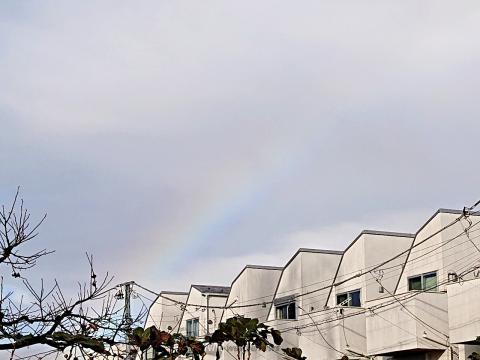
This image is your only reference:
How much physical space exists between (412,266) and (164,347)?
69.9ft

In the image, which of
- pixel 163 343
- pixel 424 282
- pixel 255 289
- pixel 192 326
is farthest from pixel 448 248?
pixel 163 343

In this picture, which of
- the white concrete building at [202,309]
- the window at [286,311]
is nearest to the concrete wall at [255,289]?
the window at [286,311]

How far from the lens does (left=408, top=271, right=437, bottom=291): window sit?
96.2ft

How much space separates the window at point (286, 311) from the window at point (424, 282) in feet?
28.3

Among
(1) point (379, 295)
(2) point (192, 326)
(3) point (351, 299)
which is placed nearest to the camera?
(1) point (379, 295)

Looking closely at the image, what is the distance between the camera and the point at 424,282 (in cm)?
2983

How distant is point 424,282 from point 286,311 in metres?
9.93

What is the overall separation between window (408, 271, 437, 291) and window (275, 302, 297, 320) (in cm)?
861

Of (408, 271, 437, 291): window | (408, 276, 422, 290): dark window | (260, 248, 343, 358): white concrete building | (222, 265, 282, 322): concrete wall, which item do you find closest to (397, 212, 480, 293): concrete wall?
(408, 271, 437, 291): window

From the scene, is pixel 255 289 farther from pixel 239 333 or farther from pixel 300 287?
pixel 239 333

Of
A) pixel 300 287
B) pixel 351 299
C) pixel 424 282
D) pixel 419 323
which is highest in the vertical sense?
pixel 300 287

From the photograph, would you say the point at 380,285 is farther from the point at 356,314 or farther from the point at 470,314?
the point at 470,314

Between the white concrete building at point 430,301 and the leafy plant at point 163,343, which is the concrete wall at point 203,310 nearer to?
the white concrete building at point 430,301

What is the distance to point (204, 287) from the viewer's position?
154ft
